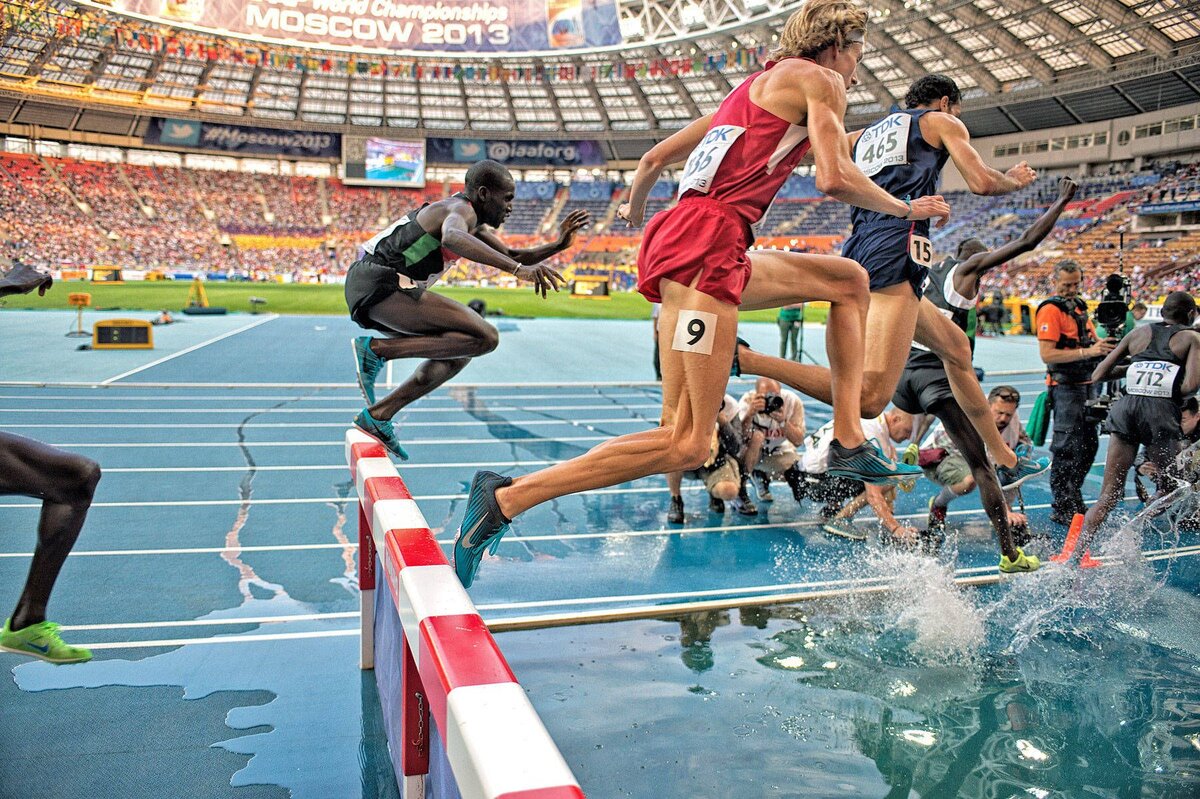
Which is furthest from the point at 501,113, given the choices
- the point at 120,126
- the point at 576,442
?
the point at 576,442

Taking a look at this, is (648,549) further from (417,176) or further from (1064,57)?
(417,176)

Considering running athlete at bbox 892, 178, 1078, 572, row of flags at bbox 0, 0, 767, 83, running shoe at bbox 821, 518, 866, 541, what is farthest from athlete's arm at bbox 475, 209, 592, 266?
row of flags at bbox 0, 0, 767, 83

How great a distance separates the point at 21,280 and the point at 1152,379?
7040 millimetres

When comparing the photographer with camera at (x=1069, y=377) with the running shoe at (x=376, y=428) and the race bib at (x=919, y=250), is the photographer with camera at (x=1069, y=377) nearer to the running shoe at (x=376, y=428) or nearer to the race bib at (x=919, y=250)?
the race bib at (x=919, y=250)

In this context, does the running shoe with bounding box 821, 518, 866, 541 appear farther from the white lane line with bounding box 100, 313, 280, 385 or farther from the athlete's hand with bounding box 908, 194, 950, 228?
the white lane line with bounding box 100, 313, 280, 385

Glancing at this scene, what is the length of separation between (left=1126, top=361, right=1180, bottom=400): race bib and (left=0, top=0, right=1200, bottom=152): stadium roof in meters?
32.5

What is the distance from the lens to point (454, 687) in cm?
174

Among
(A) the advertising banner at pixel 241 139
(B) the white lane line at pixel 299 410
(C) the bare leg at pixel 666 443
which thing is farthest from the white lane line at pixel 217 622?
(A) the advertising banner at pixel 241 139

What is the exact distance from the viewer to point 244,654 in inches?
160

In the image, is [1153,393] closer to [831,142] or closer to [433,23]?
[831,142]

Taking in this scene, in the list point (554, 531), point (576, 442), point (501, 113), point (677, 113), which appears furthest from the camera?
point (501, 113)

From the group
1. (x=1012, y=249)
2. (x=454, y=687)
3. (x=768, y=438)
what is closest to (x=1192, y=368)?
(x=1012, y=249)

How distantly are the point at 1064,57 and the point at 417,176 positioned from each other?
41664mm

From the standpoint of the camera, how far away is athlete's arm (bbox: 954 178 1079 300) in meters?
4.62
